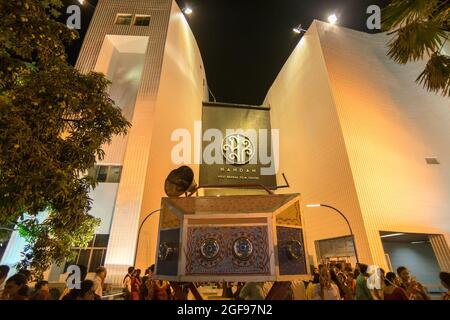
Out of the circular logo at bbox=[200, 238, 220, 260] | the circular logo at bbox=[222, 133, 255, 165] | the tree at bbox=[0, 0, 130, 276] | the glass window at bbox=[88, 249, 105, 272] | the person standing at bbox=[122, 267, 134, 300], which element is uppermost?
the circular logo at bbox=[222, 133, 255, 165]

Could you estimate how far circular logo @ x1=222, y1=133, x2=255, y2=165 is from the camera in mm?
17609

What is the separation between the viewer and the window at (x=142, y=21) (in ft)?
50.5

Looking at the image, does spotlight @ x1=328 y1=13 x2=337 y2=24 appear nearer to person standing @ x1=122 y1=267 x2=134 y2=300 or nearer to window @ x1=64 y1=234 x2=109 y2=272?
person standing @ x1=122 y1=267 x2=134 y2=300

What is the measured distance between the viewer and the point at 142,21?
1553 centimetres

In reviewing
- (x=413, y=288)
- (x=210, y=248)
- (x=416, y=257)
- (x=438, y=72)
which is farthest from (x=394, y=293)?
(x=416, y=257)

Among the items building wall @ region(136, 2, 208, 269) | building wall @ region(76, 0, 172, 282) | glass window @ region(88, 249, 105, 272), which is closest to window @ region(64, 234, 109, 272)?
glass window @ region(88, 249, 105, 272)

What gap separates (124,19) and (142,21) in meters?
1.10

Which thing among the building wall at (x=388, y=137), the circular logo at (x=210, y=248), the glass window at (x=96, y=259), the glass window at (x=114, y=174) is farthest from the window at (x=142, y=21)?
the circular logo at (x=210, y=248)

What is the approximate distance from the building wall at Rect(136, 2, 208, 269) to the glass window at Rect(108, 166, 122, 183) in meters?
1.47

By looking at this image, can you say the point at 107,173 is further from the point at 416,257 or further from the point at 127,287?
the point at 416,257

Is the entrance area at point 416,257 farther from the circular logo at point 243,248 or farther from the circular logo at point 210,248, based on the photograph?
the circular logo at point 210,248

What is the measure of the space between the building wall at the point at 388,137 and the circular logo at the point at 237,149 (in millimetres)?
7389

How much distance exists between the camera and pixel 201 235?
158 centimetres

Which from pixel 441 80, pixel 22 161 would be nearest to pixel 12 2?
pixel 22 161
